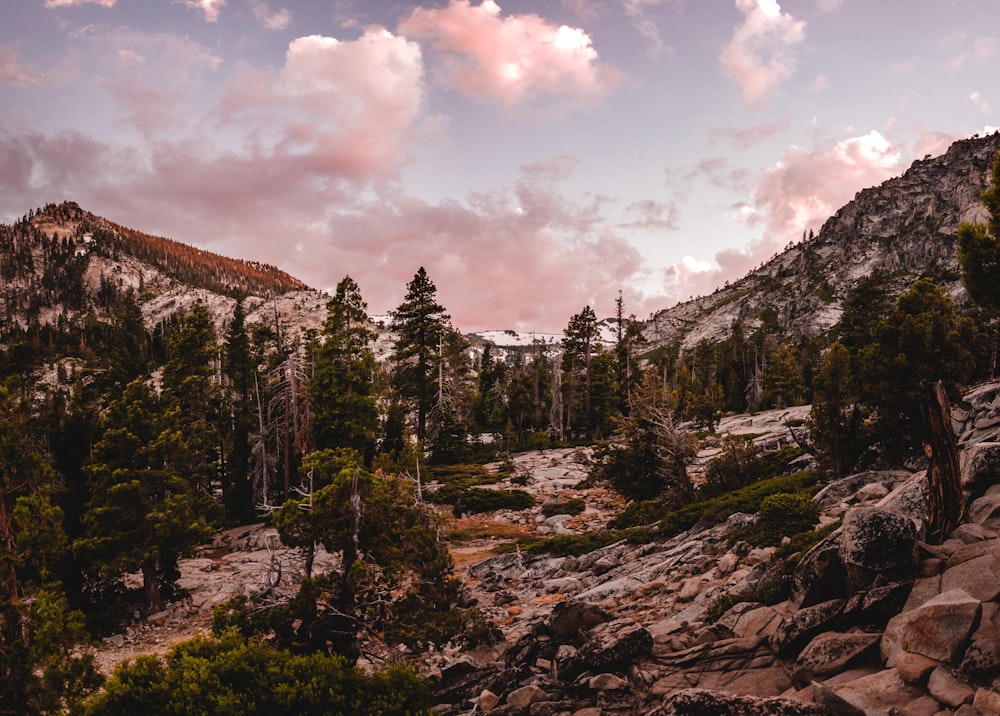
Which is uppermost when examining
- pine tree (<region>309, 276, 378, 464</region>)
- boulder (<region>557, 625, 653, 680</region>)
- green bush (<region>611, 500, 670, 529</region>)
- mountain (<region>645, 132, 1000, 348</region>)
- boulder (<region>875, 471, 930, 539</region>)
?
mountain (<region>645, 132, 1000, 348</region>)

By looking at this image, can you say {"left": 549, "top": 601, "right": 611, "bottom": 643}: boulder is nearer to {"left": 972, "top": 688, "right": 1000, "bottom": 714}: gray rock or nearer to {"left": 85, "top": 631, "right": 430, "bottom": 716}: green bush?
{"left": 85, "top": 631, "right": 430, "bottom": 716}: green bush

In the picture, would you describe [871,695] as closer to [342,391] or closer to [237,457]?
[342,391]

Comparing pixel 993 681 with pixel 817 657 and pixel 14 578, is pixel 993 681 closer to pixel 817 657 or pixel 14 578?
pixel 817 657

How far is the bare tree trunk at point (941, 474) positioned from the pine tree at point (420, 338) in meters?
33.8

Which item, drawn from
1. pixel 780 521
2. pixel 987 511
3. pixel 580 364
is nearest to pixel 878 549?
pixel 987 511

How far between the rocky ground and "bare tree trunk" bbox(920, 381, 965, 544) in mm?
246

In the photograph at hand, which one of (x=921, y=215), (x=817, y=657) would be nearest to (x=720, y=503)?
(x=817, y=657)

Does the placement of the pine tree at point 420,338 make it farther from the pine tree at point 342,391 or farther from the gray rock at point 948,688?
the gray rock at point 948,688

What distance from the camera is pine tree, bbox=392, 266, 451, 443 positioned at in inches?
1662

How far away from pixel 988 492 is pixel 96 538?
27420 mm

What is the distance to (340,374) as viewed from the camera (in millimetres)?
29703

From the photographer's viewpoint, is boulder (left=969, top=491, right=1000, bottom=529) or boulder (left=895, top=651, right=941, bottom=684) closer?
boulder (left=895, top=651, right=941, bottom=684)

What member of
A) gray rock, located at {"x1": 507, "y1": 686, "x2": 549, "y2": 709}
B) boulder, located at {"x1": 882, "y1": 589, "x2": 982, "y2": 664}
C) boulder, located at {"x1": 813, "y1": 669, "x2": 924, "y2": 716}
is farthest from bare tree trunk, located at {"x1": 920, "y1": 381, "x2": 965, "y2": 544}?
gray rock, located at {"x1": 507, "y1": 686, "x2": 549, "y2": 709}

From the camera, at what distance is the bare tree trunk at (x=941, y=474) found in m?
10.1
